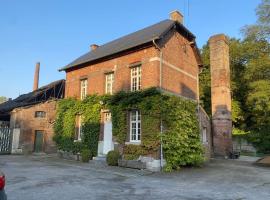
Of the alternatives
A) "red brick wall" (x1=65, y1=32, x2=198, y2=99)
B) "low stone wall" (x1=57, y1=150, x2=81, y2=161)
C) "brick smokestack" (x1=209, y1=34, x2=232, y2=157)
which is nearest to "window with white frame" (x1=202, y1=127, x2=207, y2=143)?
"red brick wall" (x1=65, y1=32, x2=198, y2=99)

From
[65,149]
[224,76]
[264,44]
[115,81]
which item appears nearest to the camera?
[115,81]

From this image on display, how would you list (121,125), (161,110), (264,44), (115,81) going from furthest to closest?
1. (264,44)
2. (115,81)
3. (121,125)
4. (161,110)

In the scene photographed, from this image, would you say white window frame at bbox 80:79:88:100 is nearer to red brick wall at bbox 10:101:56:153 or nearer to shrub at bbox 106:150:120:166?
red brick wall at bbox 10:101:56:153

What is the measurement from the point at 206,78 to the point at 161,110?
20.7 meters

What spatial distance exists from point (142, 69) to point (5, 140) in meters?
13.6

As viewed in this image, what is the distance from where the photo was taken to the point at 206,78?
1292 inches

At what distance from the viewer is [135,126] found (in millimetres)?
15258

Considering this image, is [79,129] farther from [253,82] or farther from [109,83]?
[253,82]

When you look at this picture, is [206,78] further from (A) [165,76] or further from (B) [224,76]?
(A) [165,76]

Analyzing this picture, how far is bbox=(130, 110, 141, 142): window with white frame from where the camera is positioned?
15.1 m

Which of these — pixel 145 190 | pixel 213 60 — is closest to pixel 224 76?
pixel 213 60

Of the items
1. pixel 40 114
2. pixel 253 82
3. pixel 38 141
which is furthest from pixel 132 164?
pixel 253 82

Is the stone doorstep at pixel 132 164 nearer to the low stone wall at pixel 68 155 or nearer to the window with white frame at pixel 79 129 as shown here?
the low stone wall at pixel 68 155

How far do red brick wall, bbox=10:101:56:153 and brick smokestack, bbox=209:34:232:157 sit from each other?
48.8 ft
